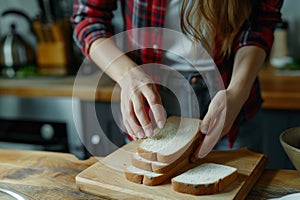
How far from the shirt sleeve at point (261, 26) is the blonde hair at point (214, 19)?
0.09 feet

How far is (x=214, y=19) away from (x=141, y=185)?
44cm

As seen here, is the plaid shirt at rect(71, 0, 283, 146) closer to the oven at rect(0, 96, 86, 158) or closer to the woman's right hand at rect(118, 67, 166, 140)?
the woman's right hand at rect(118, 67, 166, 140)

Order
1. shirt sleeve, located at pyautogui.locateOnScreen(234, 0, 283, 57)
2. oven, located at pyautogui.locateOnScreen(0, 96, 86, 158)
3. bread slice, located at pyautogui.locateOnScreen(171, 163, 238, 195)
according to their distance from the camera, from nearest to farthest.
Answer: bread slice, located at pyautogui.locateOnScreen(171, 163, 238, 195), shirt sleeve, located at pyautogui.locateOnScreen(234, 0, 283, 57), oven, located at pyautogui.locateOnScreen(0, 96, 86, 158)

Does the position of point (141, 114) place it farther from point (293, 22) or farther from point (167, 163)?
point (293, 22)

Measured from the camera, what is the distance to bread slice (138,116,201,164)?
877 millimetres

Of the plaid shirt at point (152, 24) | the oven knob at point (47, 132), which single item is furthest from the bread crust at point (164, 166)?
the oven knob at point (47, 132)

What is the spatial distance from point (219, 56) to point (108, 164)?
41cm

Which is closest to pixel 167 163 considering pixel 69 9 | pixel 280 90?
pixel 280 90

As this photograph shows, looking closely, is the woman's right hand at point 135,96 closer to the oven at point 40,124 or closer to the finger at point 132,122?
the finger at point 132,122

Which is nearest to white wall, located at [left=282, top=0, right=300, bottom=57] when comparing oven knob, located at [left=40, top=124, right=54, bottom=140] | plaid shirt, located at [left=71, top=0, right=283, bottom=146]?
plaid shirt, located at [left=71, top=0, right=283, bottom=146]

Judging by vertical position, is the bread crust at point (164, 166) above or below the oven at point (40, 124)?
above

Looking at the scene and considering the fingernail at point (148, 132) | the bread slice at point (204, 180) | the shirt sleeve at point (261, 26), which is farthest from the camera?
the shirt sleeve at point (261, 26)

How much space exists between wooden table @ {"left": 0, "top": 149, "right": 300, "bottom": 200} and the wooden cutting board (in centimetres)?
2

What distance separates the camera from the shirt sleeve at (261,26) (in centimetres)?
108
